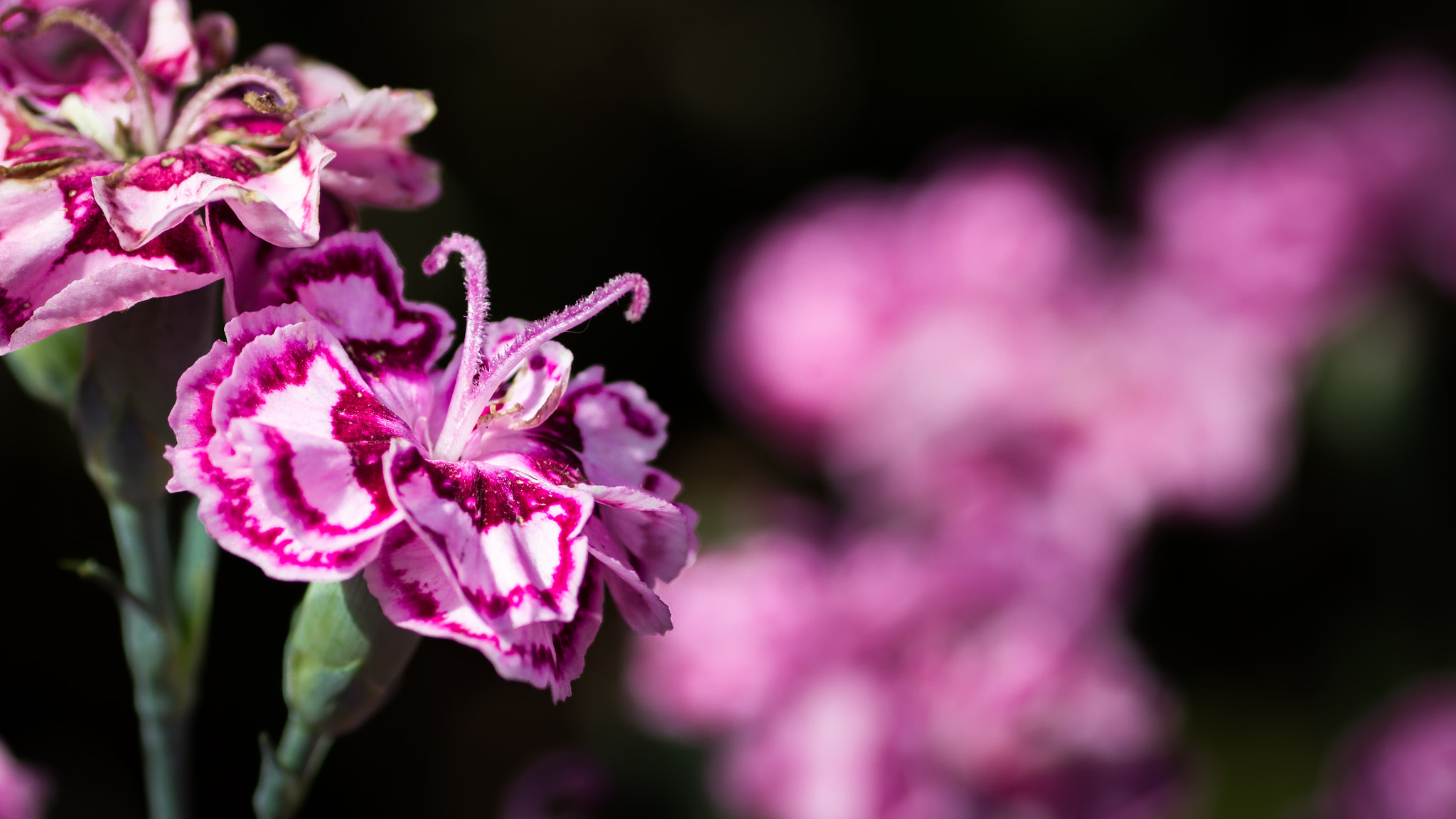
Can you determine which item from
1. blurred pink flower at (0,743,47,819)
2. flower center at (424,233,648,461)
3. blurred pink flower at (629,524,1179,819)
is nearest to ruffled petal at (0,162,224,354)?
flower center at (424,233,648,461)

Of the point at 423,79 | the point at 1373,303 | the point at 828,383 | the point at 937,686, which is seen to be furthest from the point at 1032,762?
the point at 423,79

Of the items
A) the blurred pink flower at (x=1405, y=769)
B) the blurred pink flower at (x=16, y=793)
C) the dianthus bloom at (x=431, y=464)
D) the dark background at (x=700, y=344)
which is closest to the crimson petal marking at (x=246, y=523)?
the dianthus bloom at (x=431, y=464)

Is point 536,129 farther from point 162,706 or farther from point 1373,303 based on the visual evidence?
point 162,706

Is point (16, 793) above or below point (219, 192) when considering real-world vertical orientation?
below

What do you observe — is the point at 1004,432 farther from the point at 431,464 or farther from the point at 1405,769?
the point at 431,464

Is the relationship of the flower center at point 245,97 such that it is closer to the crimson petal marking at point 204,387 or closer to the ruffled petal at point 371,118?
the ruffled petal at point 371,118

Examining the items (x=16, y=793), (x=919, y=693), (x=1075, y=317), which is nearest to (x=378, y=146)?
(x=16, y=793)
